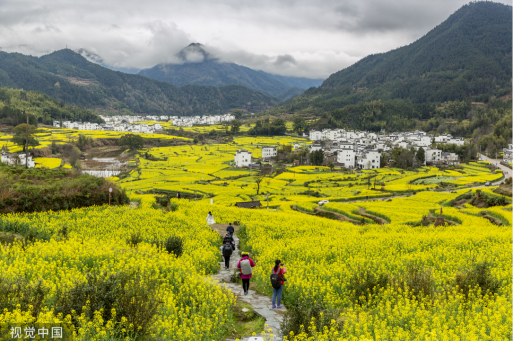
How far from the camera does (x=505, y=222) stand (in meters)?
26.4

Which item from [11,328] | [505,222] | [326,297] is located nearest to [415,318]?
[326,297]

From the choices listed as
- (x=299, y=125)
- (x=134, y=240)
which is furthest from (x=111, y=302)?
(x=299, y=125)

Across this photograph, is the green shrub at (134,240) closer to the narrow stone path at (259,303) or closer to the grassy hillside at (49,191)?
the narrow stone path at (259,303)

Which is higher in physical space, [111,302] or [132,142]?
[132,142]

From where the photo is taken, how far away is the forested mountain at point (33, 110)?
120050 millimetres

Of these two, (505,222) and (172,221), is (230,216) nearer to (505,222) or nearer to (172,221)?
(172,221)

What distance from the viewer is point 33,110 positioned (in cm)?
14400

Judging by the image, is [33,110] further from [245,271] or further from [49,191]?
[245,271]

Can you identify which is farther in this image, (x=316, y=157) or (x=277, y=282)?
(x=316, y=157)

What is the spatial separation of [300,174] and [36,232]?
65.0m

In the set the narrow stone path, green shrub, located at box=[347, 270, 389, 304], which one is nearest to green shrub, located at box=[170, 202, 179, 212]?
the narrow stone path

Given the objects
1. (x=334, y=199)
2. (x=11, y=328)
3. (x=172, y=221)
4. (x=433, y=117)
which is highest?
(x=433, y=117)

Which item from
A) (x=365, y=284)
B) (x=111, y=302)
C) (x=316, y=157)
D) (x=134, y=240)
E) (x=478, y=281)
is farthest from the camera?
(x=316, y=157)

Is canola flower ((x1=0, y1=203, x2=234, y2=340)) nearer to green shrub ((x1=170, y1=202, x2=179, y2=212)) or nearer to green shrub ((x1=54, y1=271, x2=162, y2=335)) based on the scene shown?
green shrub ((x1=54, y1=271, x2=162, y2=335))
